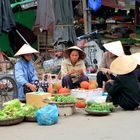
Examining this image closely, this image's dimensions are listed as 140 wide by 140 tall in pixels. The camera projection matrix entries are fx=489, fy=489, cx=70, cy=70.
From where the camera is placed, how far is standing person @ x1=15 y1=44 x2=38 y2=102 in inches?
366

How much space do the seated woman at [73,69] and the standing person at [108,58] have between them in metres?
0.46

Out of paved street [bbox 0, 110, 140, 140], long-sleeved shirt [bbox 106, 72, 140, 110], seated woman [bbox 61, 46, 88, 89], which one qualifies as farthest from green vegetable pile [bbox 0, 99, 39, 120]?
seated woman [bbox 61, 46, 88, 89]

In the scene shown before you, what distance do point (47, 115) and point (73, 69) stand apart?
2.86 meters

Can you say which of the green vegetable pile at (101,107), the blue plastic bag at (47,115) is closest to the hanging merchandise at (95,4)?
the green vegetable pile at (101,107)

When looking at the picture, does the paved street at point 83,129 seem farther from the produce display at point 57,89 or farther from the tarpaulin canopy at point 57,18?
the tarpaulin canopy at point 57,18

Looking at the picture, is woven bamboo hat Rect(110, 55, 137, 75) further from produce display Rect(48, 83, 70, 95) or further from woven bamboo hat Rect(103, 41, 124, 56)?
produce display Rect(48, 83, 70, 95)

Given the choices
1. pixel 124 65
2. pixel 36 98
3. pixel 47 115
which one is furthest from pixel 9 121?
pixel 124 65

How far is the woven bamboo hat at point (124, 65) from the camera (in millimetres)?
8602

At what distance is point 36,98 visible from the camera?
8617 mm

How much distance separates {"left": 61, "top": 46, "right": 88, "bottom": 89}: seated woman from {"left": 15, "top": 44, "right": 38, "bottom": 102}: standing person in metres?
0.74

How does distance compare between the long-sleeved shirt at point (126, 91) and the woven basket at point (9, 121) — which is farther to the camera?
the long-sleeved shirt at point (126, 91)

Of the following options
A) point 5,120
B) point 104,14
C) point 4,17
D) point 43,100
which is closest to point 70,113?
point 43,100

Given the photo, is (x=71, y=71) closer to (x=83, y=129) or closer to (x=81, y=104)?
(x=81, y=104)

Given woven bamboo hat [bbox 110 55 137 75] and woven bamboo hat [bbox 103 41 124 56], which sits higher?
woven bamboo hat [bbox 103 41 124 56]
